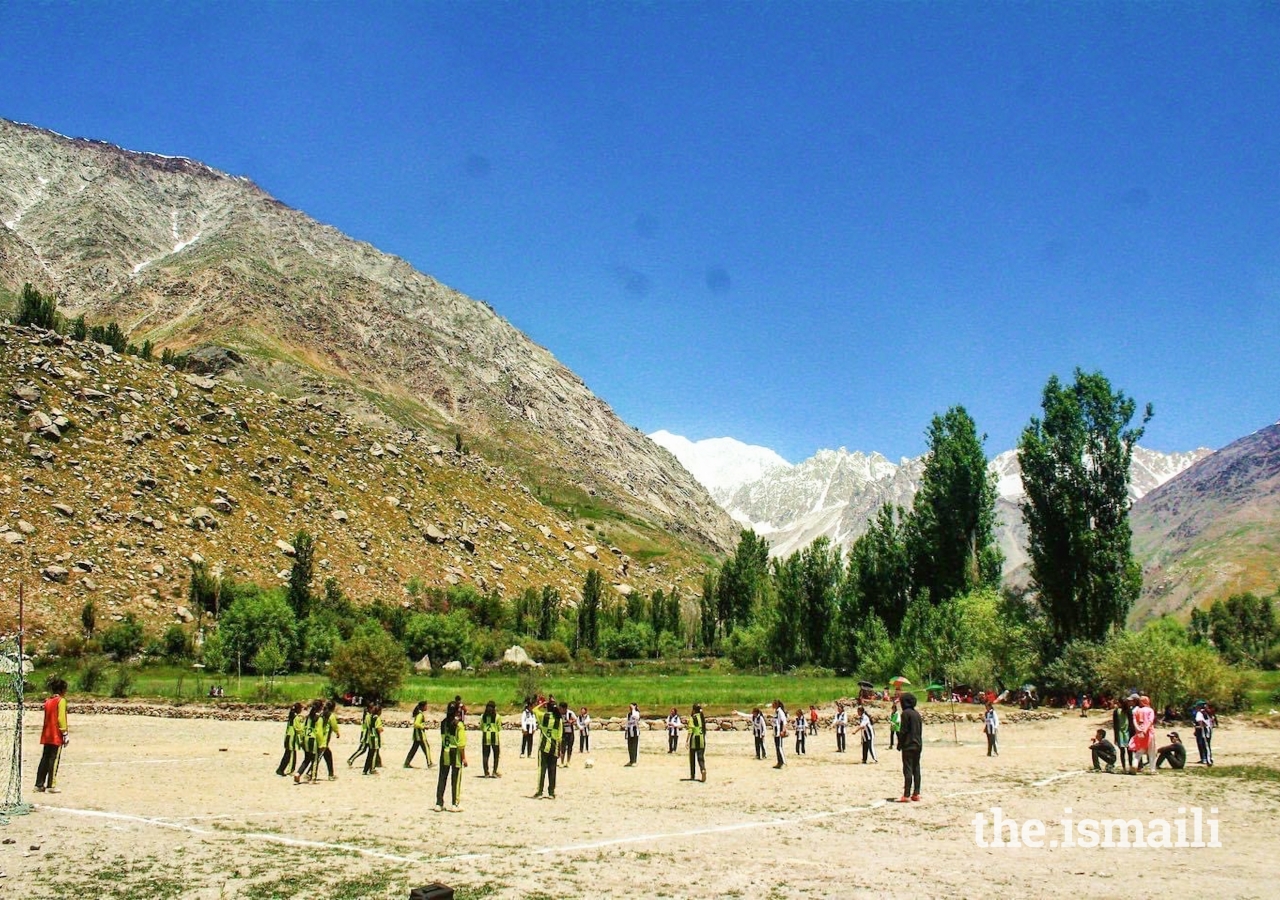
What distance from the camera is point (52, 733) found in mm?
20328

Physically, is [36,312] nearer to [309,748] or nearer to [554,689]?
[554,689]

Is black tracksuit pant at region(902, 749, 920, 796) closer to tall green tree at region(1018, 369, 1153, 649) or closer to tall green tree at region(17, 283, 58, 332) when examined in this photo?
tall green tree at region(1018, 369, 1153, 649)

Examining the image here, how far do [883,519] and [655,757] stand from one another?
4454cm

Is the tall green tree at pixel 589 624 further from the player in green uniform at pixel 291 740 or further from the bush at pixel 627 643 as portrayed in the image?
the player in green uniform at pixel 291 740

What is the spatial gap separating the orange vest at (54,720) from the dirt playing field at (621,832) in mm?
1326

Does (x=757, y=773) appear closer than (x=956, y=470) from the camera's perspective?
Yes

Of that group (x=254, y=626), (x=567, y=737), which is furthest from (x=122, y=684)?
(x=567, y=737)

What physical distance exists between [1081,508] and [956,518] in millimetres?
15383

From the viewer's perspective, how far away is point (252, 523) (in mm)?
102250

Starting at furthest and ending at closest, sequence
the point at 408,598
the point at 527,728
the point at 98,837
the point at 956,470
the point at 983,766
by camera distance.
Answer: the point at 408,598 → the point at 956,470 → the point at 527,728 → the point at 983,766 → the point at 98,837

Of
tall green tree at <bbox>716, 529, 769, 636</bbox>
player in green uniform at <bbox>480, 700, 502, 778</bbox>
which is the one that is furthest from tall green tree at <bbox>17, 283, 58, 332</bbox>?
player in green uniform at <bbox>480, 700, 502, 778</bbox>

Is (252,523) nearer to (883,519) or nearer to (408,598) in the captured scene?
(408,598)

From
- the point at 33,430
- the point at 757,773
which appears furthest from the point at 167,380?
the point at 757,773

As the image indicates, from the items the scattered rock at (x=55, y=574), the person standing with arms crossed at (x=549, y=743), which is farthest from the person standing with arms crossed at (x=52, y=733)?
the scattered rock at (x=55, y=574)
